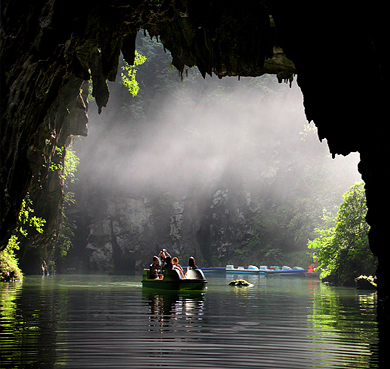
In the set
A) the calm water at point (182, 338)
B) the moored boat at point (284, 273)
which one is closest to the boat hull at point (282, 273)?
the moored boat at point (284, 273)

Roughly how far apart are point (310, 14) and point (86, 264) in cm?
3980

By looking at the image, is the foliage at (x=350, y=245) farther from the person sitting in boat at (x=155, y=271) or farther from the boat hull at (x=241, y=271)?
the boat hull at (x=241, y=271)

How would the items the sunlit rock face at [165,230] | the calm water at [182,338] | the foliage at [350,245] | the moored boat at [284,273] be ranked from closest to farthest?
1. the calm water at [182,338]
2. the foliage at [350,245]
3. the moored boat at [284,273]
4. the sunlit rock face at [165,230]

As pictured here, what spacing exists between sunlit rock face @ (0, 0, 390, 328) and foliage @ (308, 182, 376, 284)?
11330 mm

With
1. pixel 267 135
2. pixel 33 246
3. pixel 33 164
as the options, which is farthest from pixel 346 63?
pixel 267 135

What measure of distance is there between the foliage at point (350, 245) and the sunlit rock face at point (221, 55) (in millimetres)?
11330

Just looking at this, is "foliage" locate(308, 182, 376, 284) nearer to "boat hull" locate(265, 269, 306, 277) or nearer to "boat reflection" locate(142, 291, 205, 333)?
"boat hull" locate(265, 269, 306, 277)

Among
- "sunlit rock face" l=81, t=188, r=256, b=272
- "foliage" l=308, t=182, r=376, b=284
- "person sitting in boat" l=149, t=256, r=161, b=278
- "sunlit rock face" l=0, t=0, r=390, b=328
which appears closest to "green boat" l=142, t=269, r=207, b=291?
"person sitting in boat" l=149, t=256, r=161, b=278

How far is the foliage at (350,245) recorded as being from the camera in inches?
821

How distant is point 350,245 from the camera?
21734 millimetres

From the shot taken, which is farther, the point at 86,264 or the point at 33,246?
the point at 86,264

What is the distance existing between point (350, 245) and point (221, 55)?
47.6ft

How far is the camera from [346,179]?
140ft

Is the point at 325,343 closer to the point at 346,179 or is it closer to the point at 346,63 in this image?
the point at 346,63
